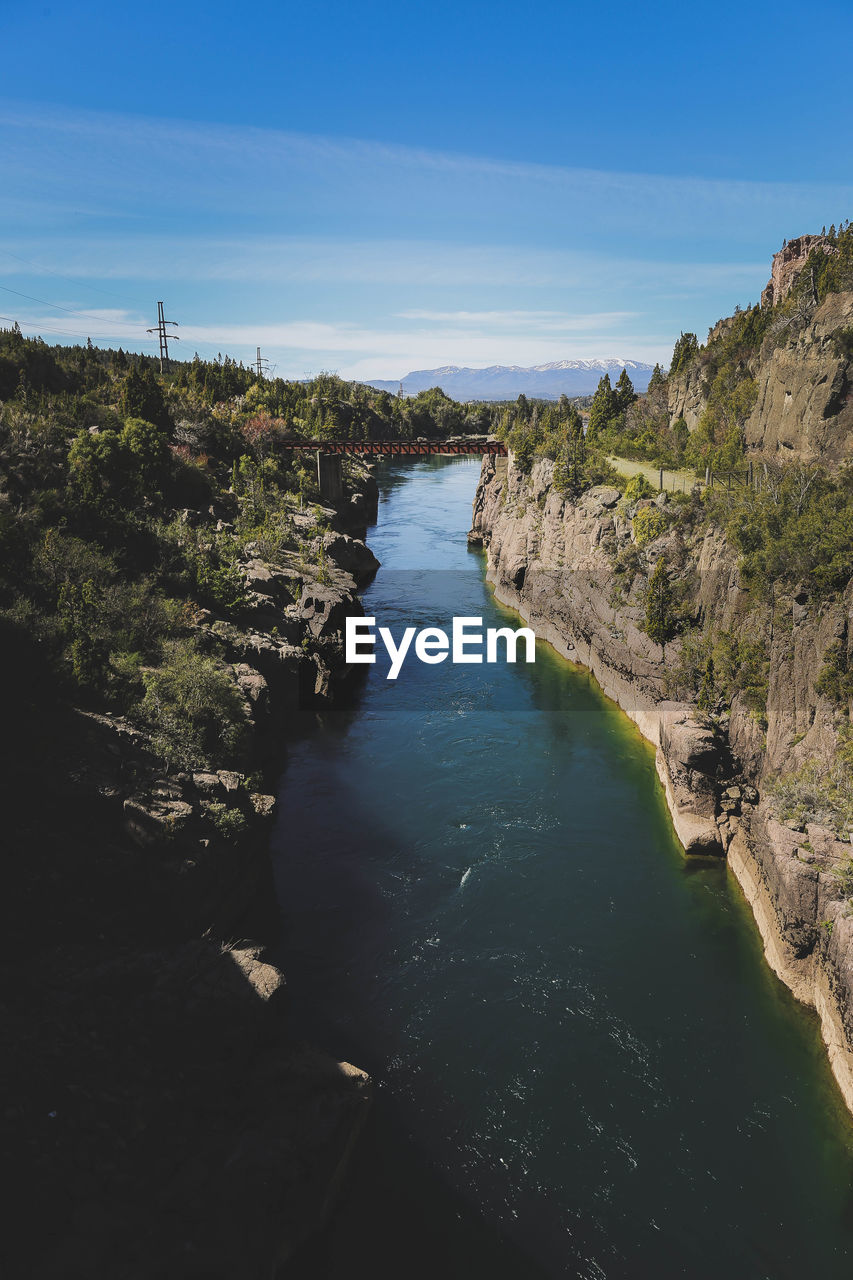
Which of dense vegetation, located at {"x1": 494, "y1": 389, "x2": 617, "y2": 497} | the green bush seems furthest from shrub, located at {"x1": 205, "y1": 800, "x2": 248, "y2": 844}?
dense vegetation, located at {"x1": 494, "y1": 389, "x2": 617, "y2": 497}

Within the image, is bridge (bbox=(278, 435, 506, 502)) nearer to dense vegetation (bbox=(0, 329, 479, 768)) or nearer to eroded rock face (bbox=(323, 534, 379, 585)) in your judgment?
dense vegetation (bbox=(0, 329, 479, 768))

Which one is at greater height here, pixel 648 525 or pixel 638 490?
pixel 638 490

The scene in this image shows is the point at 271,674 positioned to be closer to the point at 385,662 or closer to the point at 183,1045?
the point at 385,662

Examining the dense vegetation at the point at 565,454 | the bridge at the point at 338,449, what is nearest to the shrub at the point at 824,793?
the dense vegetation at the point at 565,454

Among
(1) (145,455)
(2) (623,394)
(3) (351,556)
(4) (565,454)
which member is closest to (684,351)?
(2) (623,394)

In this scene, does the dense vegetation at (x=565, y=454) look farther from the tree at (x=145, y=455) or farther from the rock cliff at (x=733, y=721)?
the tree at (x=145, y=455)

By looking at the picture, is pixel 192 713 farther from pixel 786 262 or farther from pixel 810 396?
pixel 786 262
